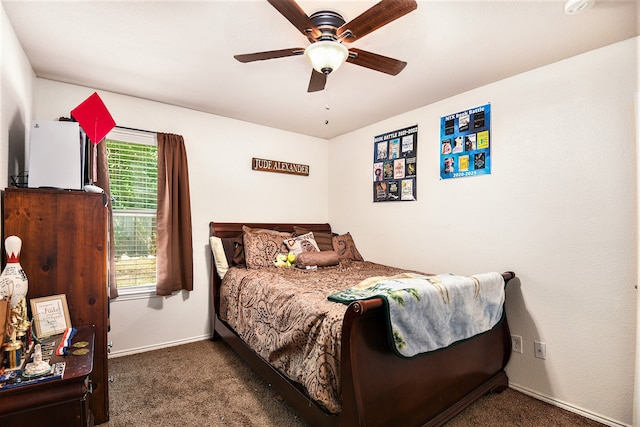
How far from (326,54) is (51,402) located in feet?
6.35

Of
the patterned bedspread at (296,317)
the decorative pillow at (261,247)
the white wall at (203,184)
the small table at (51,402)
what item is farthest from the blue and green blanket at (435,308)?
the white wall at (203,184)

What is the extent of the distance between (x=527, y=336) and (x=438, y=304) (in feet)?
3.83

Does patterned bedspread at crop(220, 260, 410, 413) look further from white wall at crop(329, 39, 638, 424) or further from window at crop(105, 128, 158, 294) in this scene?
white wall at crop(329, 39, 638, 424)

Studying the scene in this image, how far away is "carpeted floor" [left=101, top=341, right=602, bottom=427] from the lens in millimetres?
1942

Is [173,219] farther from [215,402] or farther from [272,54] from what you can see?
[272,54]

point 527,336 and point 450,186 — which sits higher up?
point 450,186

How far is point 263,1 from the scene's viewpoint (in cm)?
164

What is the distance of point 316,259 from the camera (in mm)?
3102

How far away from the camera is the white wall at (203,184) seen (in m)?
2.87

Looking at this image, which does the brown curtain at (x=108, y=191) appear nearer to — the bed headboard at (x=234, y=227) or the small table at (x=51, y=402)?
the bed headboard at (x=234, y=227)

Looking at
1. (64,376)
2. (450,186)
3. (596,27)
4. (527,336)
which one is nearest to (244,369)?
(64,376)

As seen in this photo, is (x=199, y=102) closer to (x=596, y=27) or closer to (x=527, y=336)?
(x=596, y=27)

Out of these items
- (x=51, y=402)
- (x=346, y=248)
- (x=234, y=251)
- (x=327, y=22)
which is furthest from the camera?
(x=346, y=248)

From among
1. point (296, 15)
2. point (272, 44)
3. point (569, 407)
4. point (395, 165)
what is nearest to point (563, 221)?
point (569, 407)
